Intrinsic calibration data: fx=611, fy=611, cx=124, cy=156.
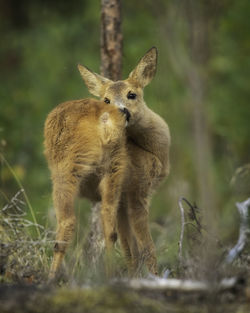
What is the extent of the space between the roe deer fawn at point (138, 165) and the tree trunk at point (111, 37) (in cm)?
51

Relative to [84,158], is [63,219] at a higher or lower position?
lower

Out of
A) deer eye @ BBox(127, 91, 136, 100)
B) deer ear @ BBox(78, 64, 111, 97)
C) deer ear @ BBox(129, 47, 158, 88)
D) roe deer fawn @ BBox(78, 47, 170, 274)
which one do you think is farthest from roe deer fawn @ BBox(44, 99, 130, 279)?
deer ear @ BBox(129, 47, 158, 88)

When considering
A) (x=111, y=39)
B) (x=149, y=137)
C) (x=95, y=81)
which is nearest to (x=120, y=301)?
(x=149, y=137)

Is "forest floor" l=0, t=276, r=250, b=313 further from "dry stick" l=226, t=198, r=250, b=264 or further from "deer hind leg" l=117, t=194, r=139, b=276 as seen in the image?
"deer hind leg" l=117, t=194, r=139, b=276

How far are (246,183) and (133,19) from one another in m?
9.76

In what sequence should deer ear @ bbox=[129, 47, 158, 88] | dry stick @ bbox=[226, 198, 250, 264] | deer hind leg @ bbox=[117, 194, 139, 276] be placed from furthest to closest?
deer ear @ bbox=[129, 47, 158, 88]
deer hind leg @ bbox=[117, 194, 139, 276]
dry stick @ bbox=[226, 198, 250, 264]

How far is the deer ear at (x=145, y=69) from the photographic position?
25.0 feet

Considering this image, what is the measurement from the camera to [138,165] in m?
6.75

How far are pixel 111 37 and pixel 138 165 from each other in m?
2.07

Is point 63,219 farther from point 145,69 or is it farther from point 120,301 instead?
point 145,69

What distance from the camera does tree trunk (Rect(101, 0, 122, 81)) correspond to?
7938 millimetres

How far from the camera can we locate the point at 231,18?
12766 millimetres

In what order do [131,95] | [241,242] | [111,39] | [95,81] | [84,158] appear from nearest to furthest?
1. [241,242]
2. [84,158]
3. [131,95]
4. [95,81]
5. [111,39]

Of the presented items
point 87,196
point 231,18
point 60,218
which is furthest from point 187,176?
point 60,218
